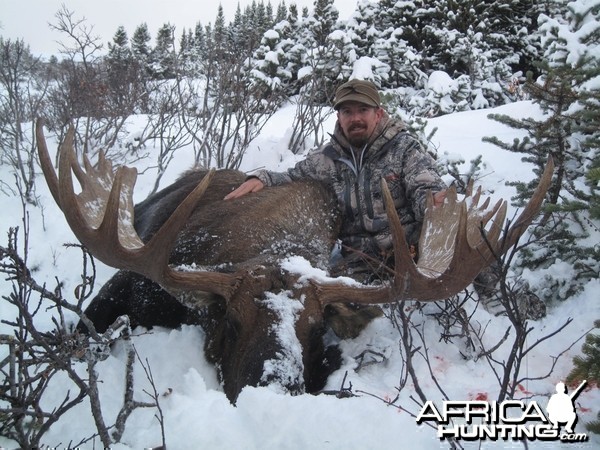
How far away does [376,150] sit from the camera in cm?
479

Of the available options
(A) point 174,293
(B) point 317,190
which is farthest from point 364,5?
(A) point 174,293

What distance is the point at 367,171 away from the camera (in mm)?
4738

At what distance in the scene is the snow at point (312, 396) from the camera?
1663 mm

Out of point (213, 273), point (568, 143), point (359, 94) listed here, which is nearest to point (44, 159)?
point (213, 273)

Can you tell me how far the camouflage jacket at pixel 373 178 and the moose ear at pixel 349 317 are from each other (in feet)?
4.46

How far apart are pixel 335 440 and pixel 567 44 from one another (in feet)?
13.8

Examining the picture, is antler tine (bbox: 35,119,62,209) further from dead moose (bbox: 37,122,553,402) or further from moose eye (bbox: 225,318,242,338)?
moose eye (bbox: 225,318,242,338)

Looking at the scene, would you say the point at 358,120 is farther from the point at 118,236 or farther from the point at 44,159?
the point at 44,159

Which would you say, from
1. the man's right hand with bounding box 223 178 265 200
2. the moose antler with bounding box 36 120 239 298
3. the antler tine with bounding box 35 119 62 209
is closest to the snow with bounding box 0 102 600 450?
the moose antler with bounding box 36 120 239 298

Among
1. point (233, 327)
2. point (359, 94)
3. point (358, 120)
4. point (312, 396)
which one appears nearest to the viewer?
point (312, 396)

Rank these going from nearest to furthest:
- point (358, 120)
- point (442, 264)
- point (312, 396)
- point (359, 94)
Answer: point (312, 396), point (442, 264), point (359, 94), point (358, 120)

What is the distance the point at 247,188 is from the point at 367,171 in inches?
46.6

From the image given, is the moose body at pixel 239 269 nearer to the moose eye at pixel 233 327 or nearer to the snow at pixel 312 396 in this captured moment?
the moose eye at pixel 233 327

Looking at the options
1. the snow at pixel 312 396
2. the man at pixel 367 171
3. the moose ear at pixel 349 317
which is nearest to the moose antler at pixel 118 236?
the snow at pixel 312 396
